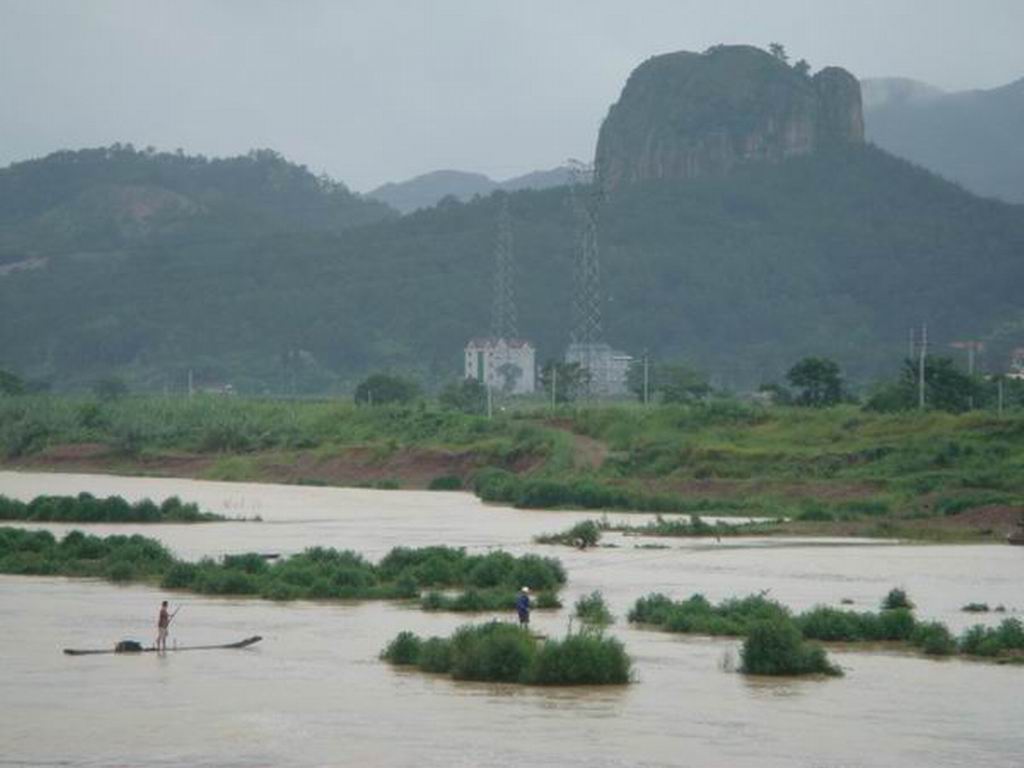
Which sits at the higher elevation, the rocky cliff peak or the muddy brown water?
the rocky cliff peak

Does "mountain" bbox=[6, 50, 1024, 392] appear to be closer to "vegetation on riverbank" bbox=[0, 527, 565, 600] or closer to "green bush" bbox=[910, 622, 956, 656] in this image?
"vegetation on riverbank" bbox=[0, 527, 565, 600]

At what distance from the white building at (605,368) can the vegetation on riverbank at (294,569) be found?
207 ft

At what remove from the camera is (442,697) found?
24906 mm

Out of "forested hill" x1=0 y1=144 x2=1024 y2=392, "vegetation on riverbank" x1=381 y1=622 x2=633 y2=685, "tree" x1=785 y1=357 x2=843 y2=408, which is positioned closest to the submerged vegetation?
"vegetation on riverbank" x1=381 y1=622 x2=633 y2=685

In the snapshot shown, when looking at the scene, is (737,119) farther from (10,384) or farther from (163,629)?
(163,629)

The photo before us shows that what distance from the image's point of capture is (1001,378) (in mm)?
85750

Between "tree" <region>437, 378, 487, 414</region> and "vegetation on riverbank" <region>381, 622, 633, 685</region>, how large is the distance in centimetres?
6250

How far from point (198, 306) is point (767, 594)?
412 feet

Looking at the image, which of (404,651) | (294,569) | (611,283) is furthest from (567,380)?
(404,651)

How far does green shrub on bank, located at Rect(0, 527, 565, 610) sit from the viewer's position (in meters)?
36.0

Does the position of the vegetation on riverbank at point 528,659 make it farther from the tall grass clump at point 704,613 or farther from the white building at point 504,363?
the white building at point 504,363

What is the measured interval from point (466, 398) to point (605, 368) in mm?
21602

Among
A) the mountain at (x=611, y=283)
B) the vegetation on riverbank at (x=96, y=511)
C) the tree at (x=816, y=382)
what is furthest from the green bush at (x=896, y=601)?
the mountain at (x=611, y=283)

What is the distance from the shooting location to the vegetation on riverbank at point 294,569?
36.3 metres
